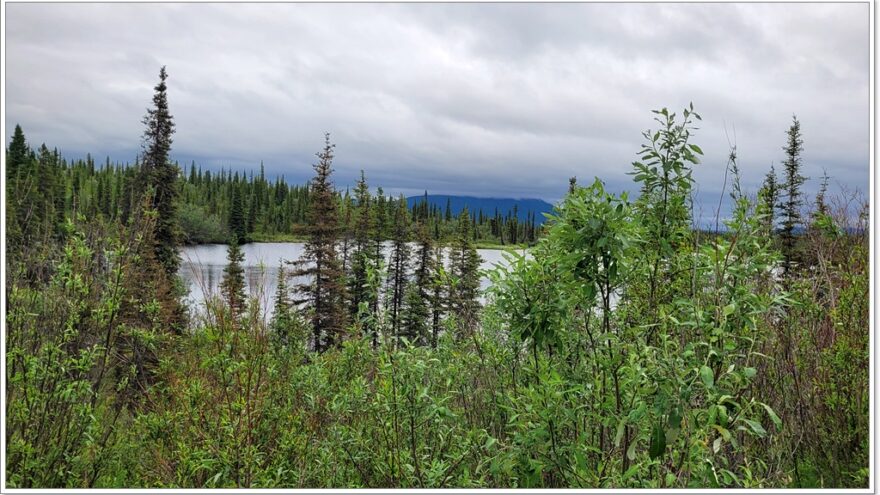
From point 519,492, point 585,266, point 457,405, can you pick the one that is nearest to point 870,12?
point 585,266

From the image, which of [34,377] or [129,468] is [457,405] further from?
[129,468]

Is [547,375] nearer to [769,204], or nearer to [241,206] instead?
[769,204]

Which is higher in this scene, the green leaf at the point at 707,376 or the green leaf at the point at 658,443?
the green leaf at the point at 707,376

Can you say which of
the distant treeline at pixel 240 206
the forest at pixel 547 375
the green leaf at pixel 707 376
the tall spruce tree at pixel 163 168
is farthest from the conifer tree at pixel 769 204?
the distant treeline at pixel 240 206

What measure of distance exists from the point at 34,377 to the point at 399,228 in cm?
2849

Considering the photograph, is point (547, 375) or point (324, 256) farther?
point (324, 256)

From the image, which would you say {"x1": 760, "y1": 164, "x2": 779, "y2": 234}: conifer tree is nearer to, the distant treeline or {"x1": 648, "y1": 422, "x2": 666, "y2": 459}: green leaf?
{"x1": 648, "y1": 422, "x2": 666, "y2": 459}: green leaf

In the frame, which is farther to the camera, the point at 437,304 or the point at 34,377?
the point at 437,304

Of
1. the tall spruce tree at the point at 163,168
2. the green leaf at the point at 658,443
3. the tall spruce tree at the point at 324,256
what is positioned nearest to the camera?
the green leaf at the point at 658,443

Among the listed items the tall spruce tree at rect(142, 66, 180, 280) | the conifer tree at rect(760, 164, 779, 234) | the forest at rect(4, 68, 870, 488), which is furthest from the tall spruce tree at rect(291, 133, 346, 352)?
the conifer tree at rect(760, 164, 779, 234)

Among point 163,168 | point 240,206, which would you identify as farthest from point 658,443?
point 240,206

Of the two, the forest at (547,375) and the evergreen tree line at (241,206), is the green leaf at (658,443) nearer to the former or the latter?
the forest at (547,375)

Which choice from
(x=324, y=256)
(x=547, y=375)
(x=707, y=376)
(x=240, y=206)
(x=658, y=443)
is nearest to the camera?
(x=707, y=376)

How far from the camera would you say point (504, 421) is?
4453mm
